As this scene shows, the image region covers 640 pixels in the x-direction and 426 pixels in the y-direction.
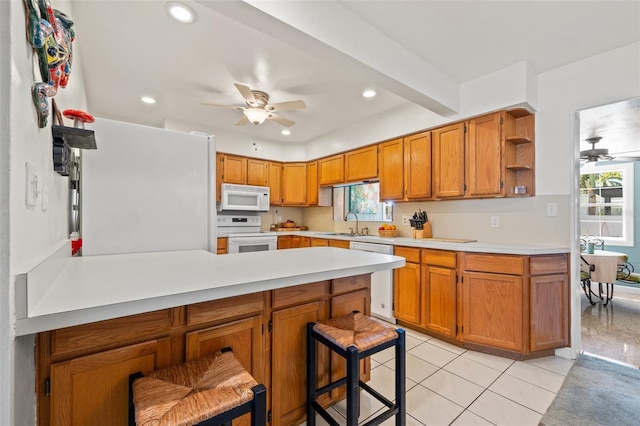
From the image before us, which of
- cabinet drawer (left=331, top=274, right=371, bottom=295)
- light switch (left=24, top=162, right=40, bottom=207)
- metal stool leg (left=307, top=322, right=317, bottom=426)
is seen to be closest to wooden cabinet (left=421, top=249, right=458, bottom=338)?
cabinet drawer (left=331, top=274, right=371, bottom=295)

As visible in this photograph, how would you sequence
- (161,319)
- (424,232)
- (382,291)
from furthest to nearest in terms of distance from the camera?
1. (424,232)
2. (382,291)
3. (161,319)

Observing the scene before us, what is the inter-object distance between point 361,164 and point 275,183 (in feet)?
5.64

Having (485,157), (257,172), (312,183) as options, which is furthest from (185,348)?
(312,183)

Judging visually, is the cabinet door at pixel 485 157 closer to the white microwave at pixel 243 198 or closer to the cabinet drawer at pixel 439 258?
the cabinet drawer at pixel 439 258

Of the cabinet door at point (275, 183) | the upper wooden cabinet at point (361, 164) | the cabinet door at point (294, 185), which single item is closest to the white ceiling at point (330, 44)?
the upper wooden cabinet at point (361, 164)

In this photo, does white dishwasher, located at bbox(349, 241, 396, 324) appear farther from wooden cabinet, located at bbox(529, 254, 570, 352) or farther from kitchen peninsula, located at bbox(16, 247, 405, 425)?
kitchen peninsula, located at bbox(16, 247, 405, 425)

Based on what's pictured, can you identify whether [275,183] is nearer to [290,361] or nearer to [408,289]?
A: [408,289]

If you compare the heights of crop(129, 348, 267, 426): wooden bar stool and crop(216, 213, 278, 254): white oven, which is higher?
crop(216, 213, 278, 254): white oven

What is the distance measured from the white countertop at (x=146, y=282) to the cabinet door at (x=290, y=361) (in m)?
0.30

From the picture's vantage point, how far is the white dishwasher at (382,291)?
3.16 meters

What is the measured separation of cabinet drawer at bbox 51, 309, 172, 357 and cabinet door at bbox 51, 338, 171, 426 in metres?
0.04

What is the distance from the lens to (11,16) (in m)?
0.66

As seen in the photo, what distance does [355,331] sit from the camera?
4.73ft

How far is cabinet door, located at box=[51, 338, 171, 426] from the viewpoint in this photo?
36.9 inches
